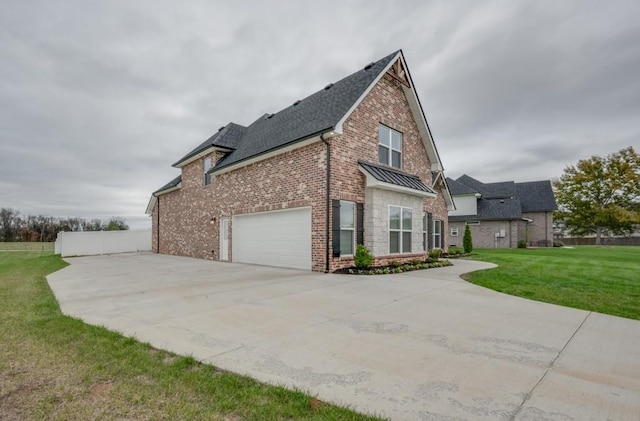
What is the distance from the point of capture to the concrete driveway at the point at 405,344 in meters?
2.67

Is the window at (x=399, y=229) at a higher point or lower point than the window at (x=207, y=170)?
lower

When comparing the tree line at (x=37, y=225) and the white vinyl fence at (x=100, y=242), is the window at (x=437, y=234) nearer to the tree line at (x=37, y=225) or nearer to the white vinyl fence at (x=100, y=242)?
the white vinyl fence at (x=100, y=242)

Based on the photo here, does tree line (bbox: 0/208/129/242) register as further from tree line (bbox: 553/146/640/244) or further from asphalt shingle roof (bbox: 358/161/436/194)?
tree line (bbox: 553/146/640/244)

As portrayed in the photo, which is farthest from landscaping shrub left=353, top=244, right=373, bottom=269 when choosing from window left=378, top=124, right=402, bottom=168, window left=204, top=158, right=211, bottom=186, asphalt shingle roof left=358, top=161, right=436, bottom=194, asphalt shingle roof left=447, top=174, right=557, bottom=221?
asphalt shingle roof left=447, top=174, right=557, bottom=221

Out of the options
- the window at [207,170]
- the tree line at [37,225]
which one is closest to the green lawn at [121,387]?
the window at [207,170]

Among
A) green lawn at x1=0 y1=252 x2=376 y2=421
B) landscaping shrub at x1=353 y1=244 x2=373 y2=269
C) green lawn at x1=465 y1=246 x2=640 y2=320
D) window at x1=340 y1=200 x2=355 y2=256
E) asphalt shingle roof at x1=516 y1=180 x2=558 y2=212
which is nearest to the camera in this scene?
green lawn at x1=0 y1=252 x2=376 y2=421

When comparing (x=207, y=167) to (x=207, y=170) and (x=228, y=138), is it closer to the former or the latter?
(x=207, y=170)

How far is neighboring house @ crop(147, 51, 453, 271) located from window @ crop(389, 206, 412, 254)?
1.6 inches

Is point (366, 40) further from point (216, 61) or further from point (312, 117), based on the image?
point (216, 61)

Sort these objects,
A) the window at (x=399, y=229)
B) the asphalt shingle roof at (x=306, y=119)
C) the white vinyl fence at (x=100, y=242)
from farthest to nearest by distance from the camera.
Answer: the white vinyl fence at (x=100, y=242)
the window at (x=399, y=229)
the asphalt shingle roof at (x=306, y=119)

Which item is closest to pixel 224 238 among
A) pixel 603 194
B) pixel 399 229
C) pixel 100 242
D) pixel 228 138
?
pixel 228 138

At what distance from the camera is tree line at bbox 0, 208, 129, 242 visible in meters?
45.9

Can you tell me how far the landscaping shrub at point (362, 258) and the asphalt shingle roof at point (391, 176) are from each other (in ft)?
8.23

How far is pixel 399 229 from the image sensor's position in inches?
480
